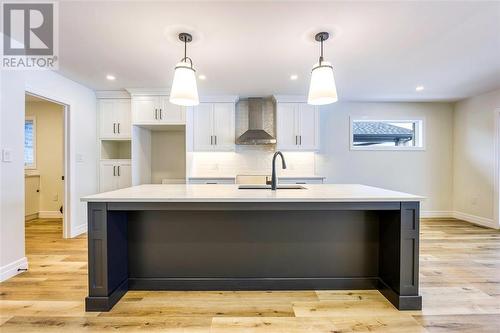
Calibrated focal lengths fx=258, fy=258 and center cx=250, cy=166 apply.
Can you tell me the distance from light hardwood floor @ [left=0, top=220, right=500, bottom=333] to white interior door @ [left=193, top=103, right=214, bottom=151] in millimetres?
2628

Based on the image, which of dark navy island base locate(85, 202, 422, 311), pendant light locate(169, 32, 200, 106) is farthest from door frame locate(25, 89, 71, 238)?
pendant light locate(169, 32, 200, 106)

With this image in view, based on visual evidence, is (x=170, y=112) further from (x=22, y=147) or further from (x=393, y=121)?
(x=393, y=121)

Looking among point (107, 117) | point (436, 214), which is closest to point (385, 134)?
point (436, 214)

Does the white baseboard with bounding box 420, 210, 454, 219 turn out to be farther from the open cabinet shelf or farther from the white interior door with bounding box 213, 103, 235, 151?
the open cabinet shelf

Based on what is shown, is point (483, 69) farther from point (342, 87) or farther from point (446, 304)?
point (446, 304)

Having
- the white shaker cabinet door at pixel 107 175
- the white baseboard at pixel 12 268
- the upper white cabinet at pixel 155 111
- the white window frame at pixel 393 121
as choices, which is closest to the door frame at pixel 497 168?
the white window frame at pixel 393 121

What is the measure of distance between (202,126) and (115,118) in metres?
1.51

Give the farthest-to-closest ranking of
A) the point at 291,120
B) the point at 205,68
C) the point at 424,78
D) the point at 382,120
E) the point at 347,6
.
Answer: the point at 382,120
the point at 291,120
the point at 424,78
the point at 205,68
the point at 347,6

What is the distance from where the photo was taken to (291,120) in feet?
15.5

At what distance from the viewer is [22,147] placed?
2.77 metres

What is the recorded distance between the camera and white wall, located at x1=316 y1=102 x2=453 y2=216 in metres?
5.24

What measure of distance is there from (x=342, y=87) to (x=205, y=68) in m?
2.29

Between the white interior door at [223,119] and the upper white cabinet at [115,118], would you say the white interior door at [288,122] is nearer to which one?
the white interior door at [223,119]

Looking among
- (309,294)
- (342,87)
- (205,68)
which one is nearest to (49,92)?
(205,68)
